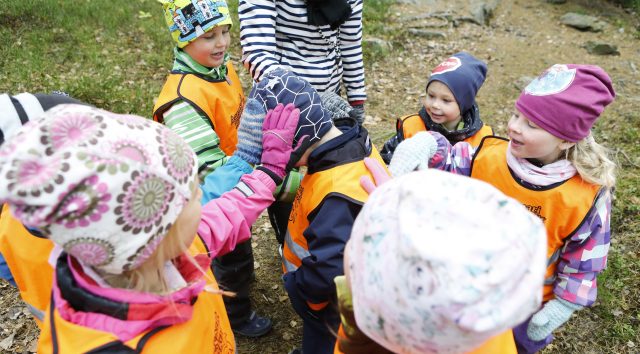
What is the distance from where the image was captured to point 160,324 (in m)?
1.58

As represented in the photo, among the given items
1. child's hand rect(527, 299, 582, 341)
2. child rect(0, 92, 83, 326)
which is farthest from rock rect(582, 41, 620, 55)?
child rect(0, 92, 83, 326)

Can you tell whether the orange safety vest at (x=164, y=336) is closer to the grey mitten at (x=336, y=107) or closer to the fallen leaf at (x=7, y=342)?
the grey mitten at (x=336, y=107)

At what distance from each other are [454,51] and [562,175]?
7105mm

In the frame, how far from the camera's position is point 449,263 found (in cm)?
112

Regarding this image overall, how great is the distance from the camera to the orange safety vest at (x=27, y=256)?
196 centimetres

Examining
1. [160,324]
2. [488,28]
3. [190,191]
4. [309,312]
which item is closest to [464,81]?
[309,312]

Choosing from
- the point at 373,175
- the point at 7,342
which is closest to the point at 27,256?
the point at 373,175

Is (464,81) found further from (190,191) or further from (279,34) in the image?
(190,191)

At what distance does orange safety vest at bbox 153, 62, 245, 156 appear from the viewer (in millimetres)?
2933

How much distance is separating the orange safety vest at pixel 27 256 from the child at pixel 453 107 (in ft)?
7.57

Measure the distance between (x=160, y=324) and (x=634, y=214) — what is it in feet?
15.3

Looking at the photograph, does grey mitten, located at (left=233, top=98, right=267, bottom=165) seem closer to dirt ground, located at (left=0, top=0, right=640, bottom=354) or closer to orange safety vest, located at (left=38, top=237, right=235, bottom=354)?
orange safety vest, located at (left=38, top=237, right=235, bottom=354)

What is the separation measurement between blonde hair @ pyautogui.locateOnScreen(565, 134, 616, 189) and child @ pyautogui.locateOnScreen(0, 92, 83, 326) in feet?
8.62

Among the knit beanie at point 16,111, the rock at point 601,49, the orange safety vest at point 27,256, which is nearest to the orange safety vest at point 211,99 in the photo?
the knit beanie at point 16,111
